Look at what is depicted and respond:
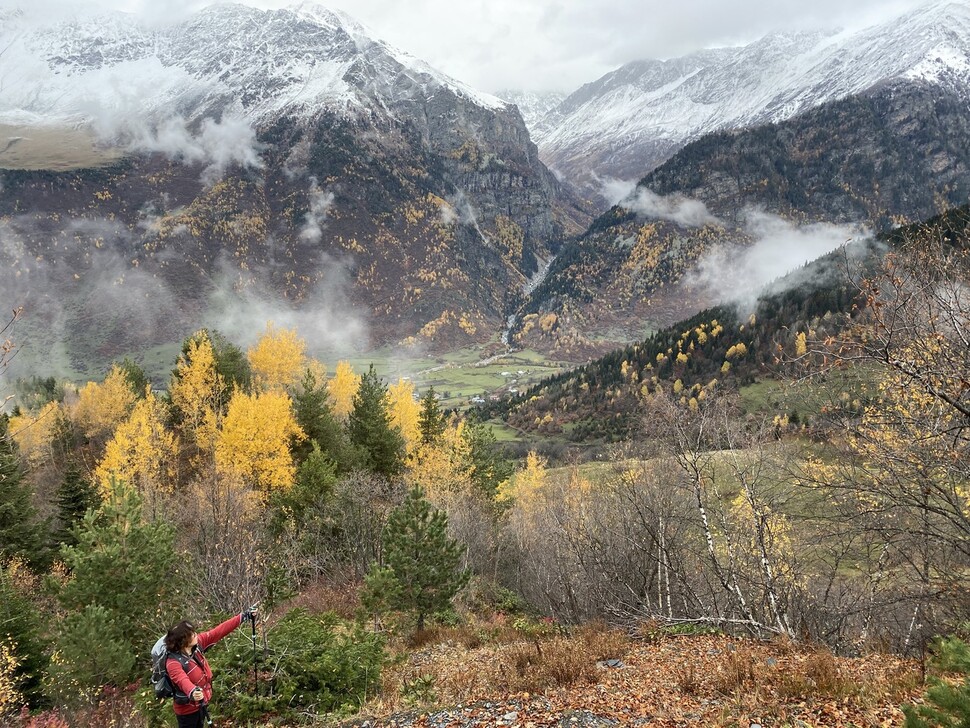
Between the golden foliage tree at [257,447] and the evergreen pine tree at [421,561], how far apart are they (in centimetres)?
1522

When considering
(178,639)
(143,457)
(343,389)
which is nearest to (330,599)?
(178,639)

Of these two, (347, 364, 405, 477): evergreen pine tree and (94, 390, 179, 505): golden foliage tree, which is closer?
(94, 390, 179, 505): golden foliage tree

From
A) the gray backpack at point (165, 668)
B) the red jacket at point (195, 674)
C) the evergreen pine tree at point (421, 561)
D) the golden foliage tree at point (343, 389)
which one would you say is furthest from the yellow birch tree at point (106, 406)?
the gray backpack at point (165, 668)

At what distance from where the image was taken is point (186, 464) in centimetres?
4344

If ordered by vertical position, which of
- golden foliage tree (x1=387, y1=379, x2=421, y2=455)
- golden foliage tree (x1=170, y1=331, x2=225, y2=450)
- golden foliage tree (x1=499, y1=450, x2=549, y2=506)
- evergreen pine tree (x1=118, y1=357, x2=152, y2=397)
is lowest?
golden foliage tree (x1=499, y1=450, x2=549, y2=506)

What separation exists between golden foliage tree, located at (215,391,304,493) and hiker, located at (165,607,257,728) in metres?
25.9

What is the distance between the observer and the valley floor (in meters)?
8.56

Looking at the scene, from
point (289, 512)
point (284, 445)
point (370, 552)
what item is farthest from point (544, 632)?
point (284, 445)

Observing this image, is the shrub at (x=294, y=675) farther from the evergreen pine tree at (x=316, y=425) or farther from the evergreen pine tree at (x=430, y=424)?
the evergreen pine tree at (x=430, y=424)

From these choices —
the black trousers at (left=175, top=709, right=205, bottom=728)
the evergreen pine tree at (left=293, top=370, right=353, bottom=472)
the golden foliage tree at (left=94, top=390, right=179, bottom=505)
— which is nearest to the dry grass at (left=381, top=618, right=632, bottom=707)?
the black trousers at (left=175, top=709, right=205, bottom=728)

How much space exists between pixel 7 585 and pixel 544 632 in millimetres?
19983

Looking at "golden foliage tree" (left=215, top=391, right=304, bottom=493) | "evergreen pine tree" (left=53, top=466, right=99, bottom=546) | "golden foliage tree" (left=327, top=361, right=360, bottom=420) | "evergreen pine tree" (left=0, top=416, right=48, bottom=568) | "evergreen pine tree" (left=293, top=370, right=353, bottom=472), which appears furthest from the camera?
"golden foliage tree" (left=327, top=361, right=360, bottom=420)

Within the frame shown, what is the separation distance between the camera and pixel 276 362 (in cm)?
5709

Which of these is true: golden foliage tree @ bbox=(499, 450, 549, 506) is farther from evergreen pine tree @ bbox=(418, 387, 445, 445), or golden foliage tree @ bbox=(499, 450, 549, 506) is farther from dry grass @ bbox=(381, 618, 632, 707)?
dry grass @ bbox=(381, 618, 632, 707)
